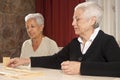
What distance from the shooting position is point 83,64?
1662 mm

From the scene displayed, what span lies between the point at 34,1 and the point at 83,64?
365cm

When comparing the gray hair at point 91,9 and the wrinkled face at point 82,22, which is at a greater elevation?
the gray hair at point 91,9

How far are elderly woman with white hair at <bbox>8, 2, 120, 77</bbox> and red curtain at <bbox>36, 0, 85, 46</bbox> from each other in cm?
226

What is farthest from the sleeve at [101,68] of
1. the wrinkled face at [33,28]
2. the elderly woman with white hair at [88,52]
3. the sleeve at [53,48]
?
the wrinkled face at [33,28]

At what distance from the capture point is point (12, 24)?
192 inches

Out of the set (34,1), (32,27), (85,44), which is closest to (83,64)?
(85,44)

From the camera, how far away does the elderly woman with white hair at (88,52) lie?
5.42 feet

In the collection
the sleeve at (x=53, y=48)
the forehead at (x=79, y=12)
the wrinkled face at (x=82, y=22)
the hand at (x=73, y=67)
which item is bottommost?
the sleeve at (x=53, y=48)

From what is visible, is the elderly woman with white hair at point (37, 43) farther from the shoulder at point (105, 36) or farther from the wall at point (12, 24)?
the wall at point (12, 24)

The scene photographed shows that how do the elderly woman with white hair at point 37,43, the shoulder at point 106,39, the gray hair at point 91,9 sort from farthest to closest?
the elderly woman with white hair at point 37,43 → the gray hair at point 91,9 → the shoulder at point 106,39

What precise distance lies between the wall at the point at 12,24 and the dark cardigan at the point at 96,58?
8.81 ft

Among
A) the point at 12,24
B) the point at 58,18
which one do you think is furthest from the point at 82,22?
the point at 12,24

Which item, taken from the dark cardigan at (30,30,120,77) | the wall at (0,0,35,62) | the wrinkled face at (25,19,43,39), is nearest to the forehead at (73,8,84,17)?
the dark cardigan at (30,30,120,77)

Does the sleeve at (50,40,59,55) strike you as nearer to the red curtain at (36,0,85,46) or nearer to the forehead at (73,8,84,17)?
the forehead at (73,8,84,17)
